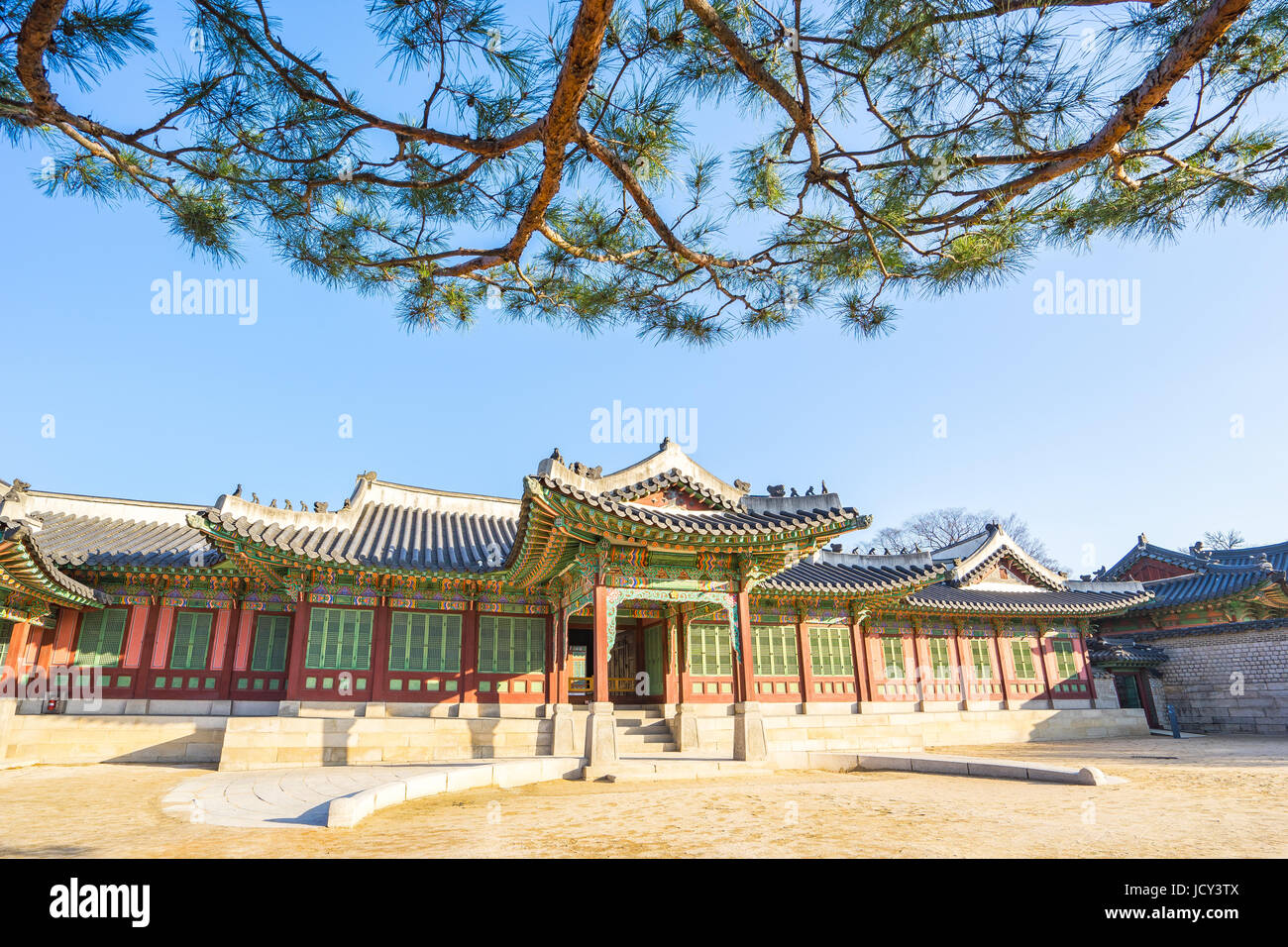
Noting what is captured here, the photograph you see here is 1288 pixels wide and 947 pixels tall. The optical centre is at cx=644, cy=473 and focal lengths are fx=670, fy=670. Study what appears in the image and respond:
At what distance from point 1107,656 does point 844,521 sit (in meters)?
16.2

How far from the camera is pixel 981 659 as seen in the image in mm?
20141

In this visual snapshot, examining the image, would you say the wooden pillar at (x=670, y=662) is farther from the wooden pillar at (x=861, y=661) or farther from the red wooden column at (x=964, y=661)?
the red wooden column at (x=964, y=661)

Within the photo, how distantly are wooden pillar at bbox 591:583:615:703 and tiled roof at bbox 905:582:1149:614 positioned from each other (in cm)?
1044

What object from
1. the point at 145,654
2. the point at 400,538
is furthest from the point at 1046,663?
the point at 145,654

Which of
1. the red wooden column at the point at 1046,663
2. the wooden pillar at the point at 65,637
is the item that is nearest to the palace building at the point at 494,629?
the wooden pillar at the point at 65,637

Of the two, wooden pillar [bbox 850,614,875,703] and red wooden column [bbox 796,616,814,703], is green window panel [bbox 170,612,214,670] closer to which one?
red wooden column [bbox 796,616,814,703]

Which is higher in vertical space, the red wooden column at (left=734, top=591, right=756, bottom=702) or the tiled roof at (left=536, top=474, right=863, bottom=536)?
the tiled roof at (left=536, top=474, right=863, bottom=536)

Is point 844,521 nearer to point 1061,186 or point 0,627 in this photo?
point 1061,186

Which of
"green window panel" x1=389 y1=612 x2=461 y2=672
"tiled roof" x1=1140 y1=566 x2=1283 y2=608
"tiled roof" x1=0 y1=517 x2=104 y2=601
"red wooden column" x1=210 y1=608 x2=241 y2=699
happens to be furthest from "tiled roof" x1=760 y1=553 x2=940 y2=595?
"tiled roof" x1=0 y1=517 x2=104 y2=601

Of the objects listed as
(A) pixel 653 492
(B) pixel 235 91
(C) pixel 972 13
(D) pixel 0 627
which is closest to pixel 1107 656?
(A) pixel 653 492

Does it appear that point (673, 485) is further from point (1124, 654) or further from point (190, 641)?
point (1124, 654)

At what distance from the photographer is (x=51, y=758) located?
40.1ft

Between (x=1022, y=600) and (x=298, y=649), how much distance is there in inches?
794

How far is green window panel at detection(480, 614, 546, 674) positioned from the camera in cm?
→ 1508
